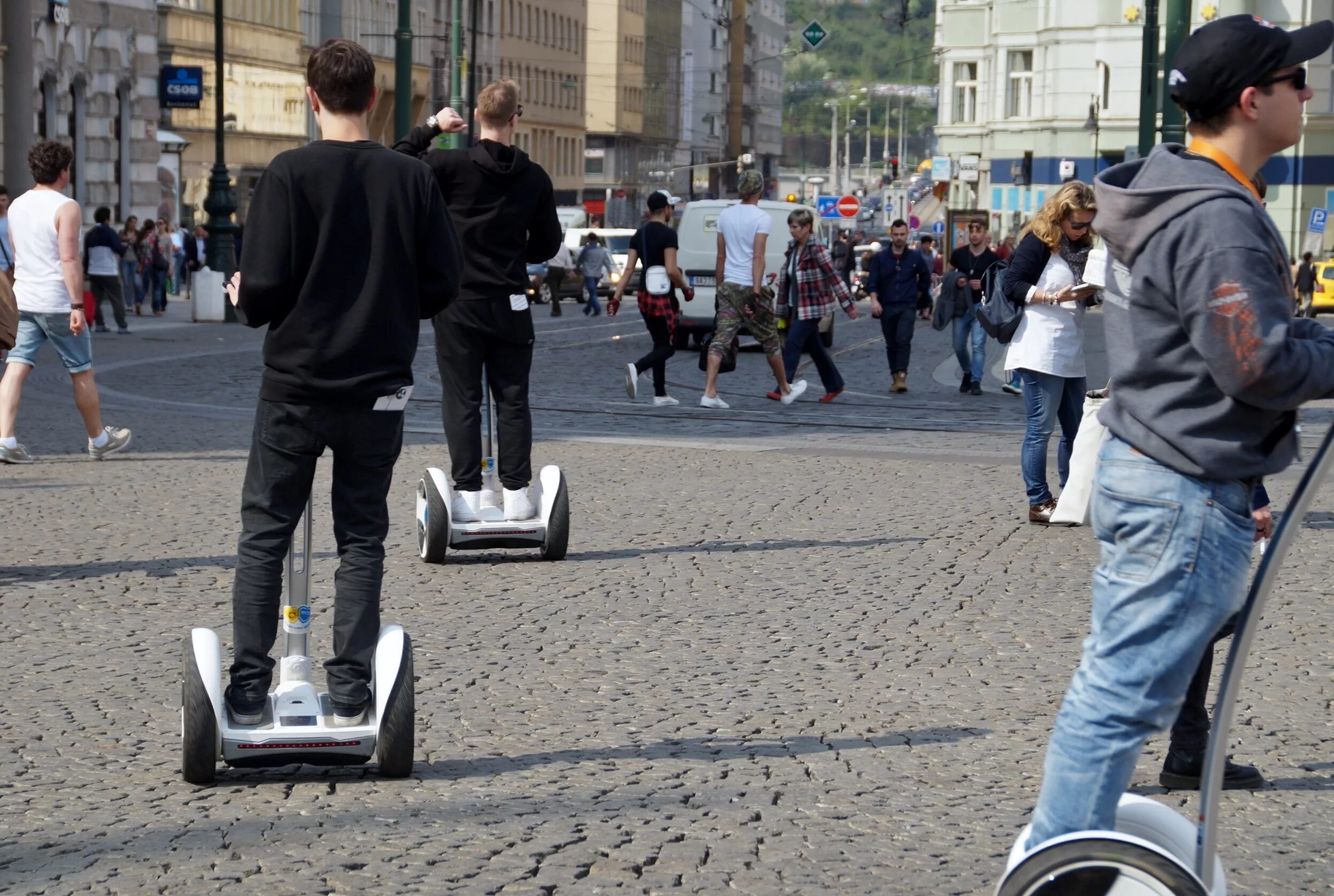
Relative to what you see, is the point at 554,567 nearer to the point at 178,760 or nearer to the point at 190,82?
the point at 178,760

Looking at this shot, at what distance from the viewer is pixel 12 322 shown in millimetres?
8680

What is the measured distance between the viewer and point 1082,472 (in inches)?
366

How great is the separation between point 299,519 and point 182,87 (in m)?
34.0

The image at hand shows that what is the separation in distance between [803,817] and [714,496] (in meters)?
6.13

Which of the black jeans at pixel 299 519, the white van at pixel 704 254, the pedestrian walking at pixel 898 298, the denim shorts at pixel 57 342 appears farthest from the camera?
the white van at pixel 704 254

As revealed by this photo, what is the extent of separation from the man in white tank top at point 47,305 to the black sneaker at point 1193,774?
8.21 metres

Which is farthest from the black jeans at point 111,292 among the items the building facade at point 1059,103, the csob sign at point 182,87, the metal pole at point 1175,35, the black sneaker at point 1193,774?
the building facade at point 1059,103

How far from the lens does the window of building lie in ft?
230

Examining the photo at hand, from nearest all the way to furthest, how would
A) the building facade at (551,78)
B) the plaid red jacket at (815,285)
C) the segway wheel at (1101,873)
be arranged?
1. the segway wheel at (1101,873)
2. the plaid red jacket at (815,285)
3. the building facade at (551,78)

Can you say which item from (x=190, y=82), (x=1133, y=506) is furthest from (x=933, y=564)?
(x=190, y=82)

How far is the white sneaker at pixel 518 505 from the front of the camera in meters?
8.47

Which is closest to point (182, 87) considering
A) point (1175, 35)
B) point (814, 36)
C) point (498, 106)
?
point (1175, 35)

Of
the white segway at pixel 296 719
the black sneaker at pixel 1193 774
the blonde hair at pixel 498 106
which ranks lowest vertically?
the black sneaker at pixel 1193 774

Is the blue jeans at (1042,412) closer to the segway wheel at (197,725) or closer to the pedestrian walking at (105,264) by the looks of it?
the segway wheel at (197,725)
